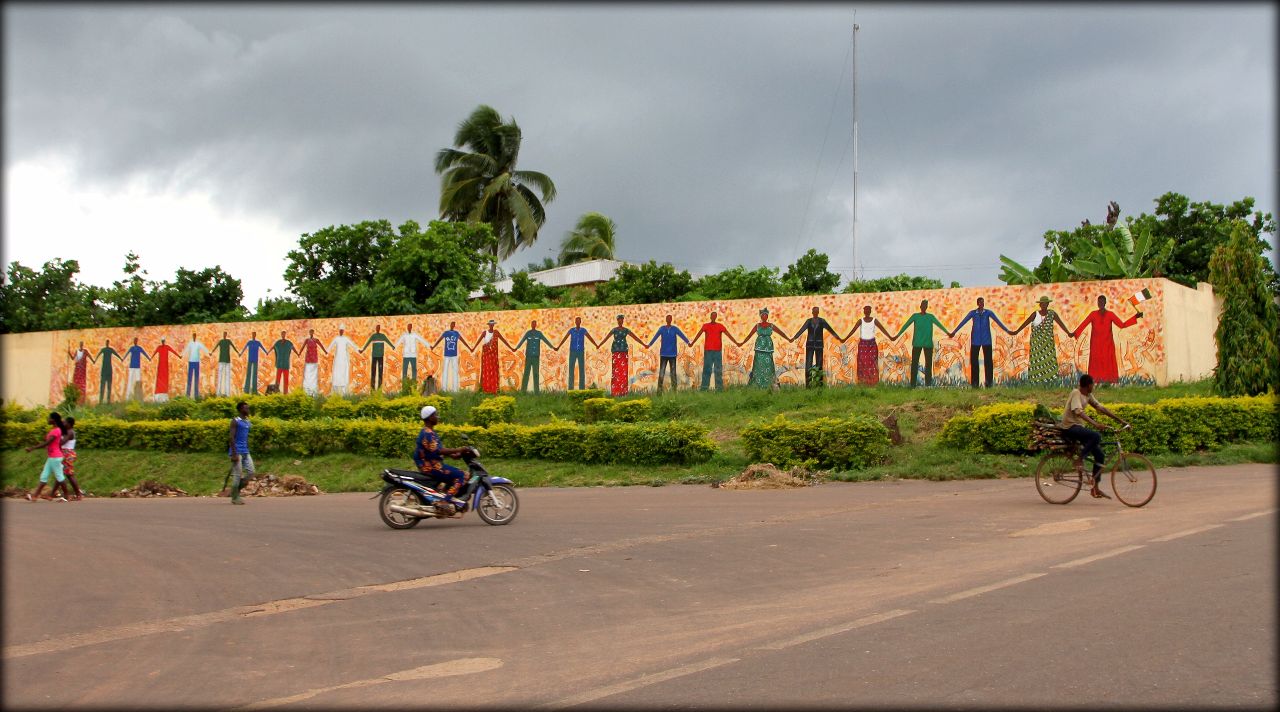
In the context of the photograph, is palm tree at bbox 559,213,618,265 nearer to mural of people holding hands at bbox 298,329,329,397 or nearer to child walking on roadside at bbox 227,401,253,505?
mural of people holding hands at bbox 298,329,329,397

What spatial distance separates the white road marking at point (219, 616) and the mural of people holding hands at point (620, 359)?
61.1 feet

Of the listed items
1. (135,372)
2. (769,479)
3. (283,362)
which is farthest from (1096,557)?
(135,372)

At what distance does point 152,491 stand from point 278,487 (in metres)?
3.47

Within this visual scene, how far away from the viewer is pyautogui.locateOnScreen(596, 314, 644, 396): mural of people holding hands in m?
28.5

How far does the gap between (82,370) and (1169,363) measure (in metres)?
36.5

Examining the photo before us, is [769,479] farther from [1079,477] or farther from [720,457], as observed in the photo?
[1079,477]

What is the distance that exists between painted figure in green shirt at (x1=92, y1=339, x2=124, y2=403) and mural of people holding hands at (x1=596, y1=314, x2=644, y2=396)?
65.4 feet

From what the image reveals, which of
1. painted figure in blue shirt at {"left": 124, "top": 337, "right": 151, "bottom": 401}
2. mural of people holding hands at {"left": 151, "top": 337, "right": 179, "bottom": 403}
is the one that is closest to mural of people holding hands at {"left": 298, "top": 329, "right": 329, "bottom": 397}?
mural of people holding hands at {"left": 151, "top": 337, "right": 179, "bottom": 403}

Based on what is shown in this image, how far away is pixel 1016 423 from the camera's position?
17.8 metres

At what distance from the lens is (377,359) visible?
105 ft

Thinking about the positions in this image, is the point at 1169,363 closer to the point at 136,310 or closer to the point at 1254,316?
the point at 1254,316

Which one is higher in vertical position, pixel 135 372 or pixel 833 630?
pixel 135 372

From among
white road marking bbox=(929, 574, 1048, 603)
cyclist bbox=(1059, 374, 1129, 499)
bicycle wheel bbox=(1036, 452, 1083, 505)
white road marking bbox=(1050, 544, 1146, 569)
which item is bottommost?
white road marking bbox=(929, 574, 1048, 603)

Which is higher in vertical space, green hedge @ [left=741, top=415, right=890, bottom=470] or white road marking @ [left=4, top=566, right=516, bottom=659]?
green hedge @ [left=741, top=415, right=890, bottom=470]
